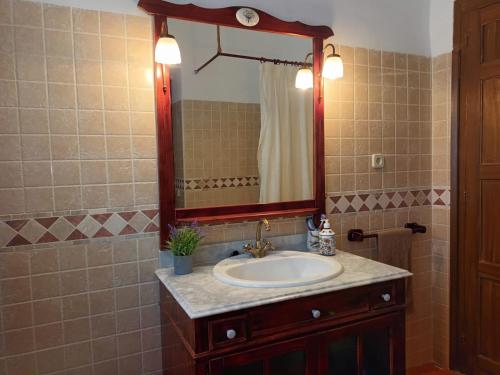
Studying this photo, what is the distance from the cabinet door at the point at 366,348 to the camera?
1511mm

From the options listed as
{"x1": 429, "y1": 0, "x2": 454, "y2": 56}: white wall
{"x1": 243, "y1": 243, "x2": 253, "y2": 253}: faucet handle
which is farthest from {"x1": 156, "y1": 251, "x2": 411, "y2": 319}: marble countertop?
{"x1": 429, "y1": 0, "x2": 454, "y2": 56}: white wall

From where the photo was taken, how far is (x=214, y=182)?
5.82 ft

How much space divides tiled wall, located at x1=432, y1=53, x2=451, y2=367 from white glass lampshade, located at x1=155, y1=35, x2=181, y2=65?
165 cm

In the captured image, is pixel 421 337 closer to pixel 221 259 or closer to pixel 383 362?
pixel 383 362

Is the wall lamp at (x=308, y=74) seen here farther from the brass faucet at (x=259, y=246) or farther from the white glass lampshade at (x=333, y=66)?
the brass faucet at (x=259, y=246)

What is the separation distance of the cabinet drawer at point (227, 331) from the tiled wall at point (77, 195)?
517 millimetres

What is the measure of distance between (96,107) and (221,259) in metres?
0.88

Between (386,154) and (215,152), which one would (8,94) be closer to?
(215,152)

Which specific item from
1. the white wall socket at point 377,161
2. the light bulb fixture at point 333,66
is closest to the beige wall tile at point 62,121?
the light bulb fixture at point 333,66

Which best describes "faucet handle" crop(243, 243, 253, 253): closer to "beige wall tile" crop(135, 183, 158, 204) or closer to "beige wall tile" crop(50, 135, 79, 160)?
"beige wall tile" crop(135, 183, 158, 204)

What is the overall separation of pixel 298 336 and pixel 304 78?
1253 millimetres

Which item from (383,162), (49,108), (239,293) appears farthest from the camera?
(383,162)

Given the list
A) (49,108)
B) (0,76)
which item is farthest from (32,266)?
(0,76)

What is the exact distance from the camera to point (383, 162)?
223cm
